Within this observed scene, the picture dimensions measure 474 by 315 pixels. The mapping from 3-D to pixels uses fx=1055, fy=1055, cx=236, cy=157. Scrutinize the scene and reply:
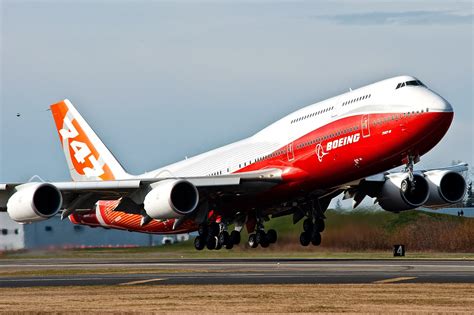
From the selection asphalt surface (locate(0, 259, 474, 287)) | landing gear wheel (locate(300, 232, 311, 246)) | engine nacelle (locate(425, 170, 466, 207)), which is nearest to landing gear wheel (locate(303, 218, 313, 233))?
landing gear wheel (locate(300, 232, 311, 246))

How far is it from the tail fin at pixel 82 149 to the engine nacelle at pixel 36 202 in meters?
12.2

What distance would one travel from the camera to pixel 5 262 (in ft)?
196

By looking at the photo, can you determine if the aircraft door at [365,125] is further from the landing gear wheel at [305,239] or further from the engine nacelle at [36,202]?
the engine nacelle at [36,202]

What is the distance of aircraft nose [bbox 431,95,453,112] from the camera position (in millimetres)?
42188

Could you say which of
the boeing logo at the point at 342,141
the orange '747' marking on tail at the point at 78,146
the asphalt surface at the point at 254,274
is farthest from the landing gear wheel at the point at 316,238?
the orange '747' marking on tail at the point at 78,146

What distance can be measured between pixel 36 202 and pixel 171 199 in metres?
6.23

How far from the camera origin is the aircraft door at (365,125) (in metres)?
43.7

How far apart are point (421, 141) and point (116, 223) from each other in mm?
22285

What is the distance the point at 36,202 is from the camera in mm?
48750

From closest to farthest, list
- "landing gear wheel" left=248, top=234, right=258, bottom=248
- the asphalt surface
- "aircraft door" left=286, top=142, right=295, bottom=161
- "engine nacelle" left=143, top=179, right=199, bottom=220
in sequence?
1. the asphalt surface
2. "aircraft door" left=286, top=142, right=295, bottom=161
3. "engine nacelle" left=143, top=179, right=199, bottom=220
4. "landing gear wheel" left=248, top=234, right=258, bottom=248

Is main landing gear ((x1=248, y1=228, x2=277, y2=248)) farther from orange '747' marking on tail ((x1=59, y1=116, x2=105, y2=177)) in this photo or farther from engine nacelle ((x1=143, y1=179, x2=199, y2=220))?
orange '747' marking on tail ((x1=59, y1=116, x2=105, y2=177))

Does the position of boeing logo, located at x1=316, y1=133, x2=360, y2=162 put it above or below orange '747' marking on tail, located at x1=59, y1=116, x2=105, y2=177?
below

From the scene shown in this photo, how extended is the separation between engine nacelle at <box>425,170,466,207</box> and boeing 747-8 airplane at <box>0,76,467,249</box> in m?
0.05

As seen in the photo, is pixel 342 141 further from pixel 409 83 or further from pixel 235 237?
pixel 235 237
